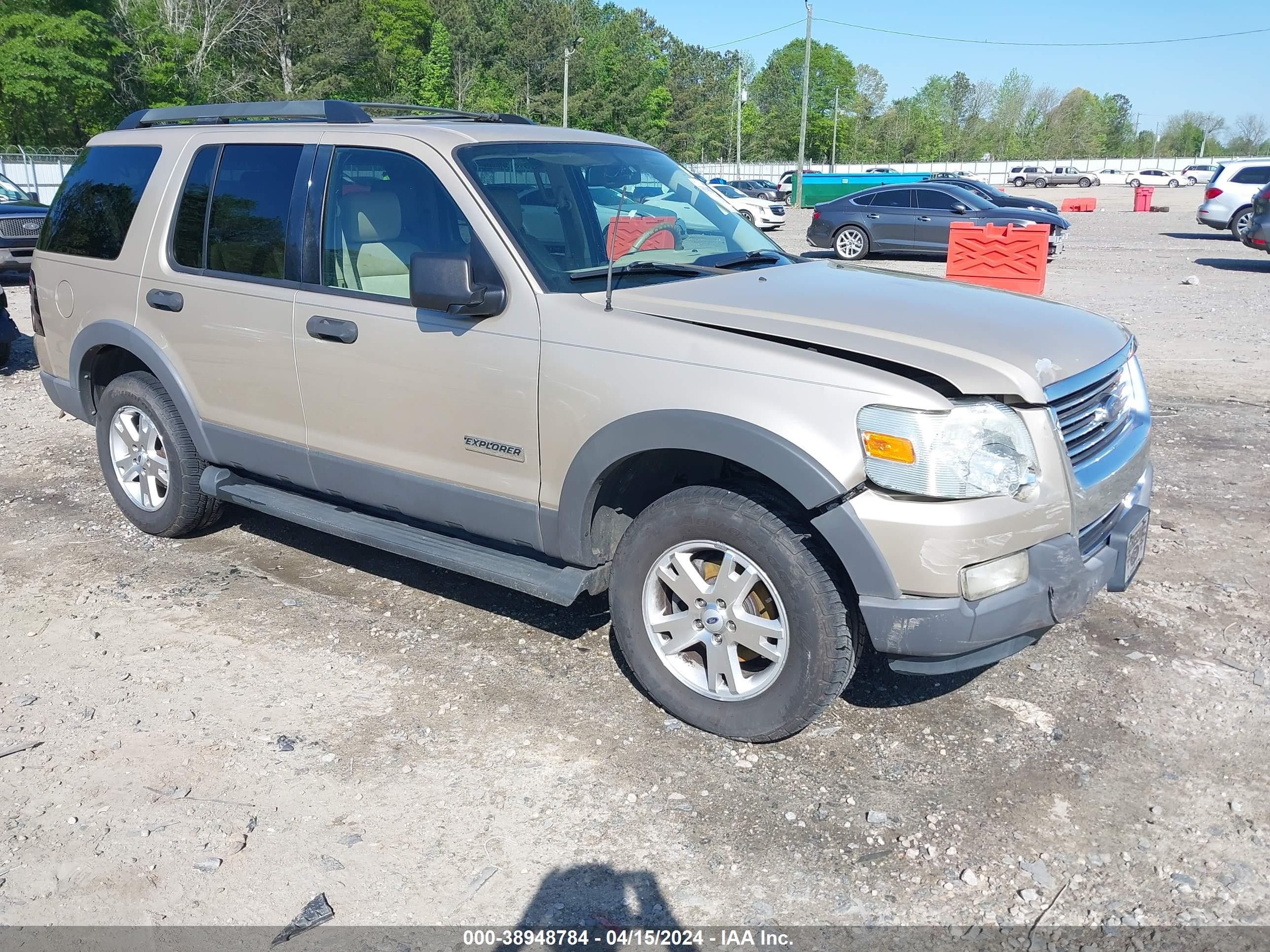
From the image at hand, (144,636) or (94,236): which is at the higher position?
(94,236)

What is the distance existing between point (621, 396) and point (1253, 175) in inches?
1008

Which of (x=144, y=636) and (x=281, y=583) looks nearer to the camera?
(x=144, y=636)

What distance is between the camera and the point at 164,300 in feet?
16.6

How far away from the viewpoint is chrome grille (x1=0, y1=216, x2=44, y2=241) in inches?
574

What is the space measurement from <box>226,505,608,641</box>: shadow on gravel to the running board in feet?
1.28

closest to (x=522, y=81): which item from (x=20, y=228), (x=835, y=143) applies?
(x=835, y=143)

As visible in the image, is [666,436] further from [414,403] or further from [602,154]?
[602,154]

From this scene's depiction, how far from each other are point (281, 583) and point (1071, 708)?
3.57 m

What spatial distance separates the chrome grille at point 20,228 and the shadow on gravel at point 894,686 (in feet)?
47.2

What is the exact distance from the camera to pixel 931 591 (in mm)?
3162

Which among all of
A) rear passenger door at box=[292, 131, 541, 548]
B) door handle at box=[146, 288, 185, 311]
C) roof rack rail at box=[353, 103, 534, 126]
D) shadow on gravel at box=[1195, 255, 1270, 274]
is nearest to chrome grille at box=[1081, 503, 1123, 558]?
rear passenger door at box=[292, 131, 541, 548]

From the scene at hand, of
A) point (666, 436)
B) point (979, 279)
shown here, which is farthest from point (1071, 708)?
point (979, 279)

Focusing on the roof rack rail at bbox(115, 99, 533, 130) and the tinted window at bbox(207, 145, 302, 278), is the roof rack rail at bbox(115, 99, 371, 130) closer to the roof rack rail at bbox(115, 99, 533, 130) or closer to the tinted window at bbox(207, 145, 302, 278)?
the roof rack rail at bbox(115, 99, 533, 130)

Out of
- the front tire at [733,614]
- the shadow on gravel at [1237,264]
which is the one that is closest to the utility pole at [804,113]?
the shadow on gravel at [1237,264]
